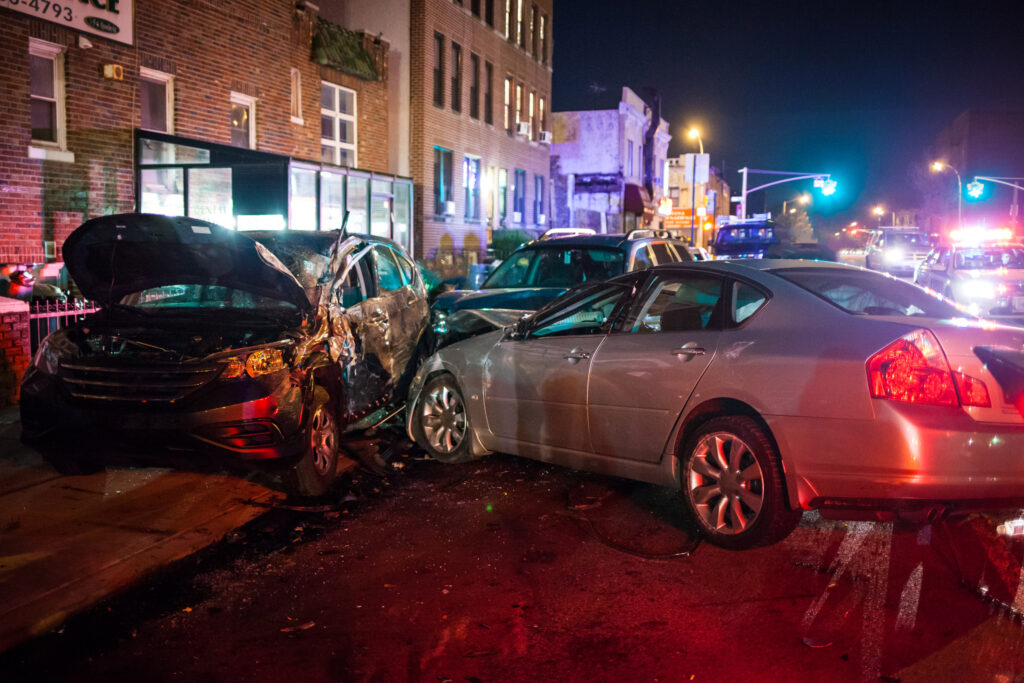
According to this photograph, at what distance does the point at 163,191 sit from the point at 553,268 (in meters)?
8.07

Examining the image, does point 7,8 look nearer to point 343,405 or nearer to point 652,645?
point 343,405

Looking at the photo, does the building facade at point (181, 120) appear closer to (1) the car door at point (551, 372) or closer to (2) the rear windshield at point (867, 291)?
(1) the car door at point (551, 372)

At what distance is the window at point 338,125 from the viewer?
2212 cm

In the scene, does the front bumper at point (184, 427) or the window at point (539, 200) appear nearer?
the front bumper at point (184, 427)

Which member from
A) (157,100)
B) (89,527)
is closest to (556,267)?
(89,527)

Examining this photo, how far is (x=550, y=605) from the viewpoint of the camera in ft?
15.0

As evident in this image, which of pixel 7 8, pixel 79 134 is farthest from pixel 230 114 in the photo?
pixel 7 8

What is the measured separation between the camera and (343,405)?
22.8 feet

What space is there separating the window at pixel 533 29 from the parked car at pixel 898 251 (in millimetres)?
14732

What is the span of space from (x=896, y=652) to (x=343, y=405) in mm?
4257

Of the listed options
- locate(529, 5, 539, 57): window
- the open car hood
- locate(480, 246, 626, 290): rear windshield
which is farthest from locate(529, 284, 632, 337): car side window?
locate(529, 5, 539, 57): window

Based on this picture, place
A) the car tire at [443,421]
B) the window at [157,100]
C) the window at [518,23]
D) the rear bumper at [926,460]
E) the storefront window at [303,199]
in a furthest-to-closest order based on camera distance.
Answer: the window at [518,23] → the storefront window at [303,199] → the window at [157,100] → the car tire at [443,421] → the rear bumper at [926,460]

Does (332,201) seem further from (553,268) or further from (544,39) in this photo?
(544,39)

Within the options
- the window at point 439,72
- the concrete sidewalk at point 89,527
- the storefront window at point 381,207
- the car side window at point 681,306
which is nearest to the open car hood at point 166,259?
the concrete sidewalk at point 89,527
